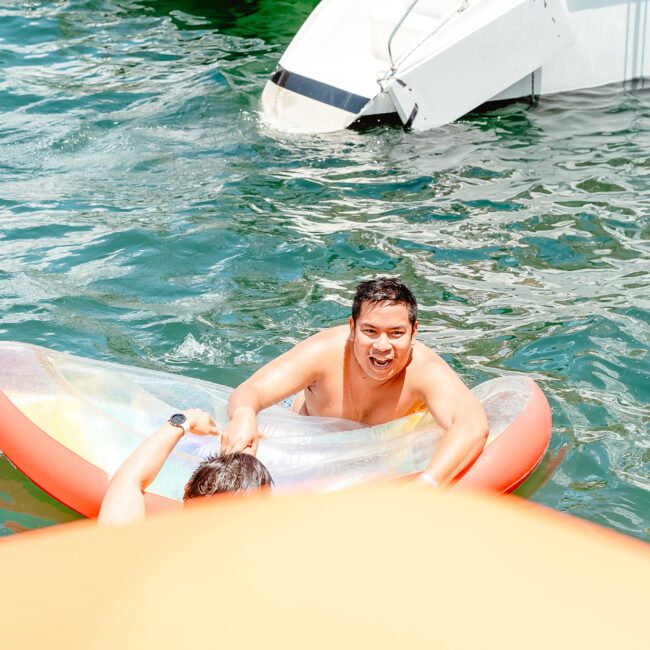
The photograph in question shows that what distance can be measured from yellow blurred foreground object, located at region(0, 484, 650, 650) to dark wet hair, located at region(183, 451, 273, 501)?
0.97 meters

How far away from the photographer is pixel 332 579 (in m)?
1.35

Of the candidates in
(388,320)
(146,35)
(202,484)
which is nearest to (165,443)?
(202,484)

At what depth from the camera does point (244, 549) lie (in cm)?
138

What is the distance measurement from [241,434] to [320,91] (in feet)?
13.9

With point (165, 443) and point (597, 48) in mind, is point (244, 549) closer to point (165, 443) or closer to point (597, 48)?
point (165, 443)

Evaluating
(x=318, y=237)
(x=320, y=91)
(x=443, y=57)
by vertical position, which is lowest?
(x=318, y=237)

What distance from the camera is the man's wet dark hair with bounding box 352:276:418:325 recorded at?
3.61 meters

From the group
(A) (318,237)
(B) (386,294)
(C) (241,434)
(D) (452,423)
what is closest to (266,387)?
(C) (241,434)

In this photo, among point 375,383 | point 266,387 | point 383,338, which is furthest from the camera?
point 375,383

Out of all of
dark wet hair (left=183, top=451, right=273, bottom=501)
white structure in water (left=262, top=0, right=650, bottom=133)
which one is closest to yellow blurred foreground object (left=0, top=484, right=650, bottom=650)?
dark wet hair (left=183, top=451, right=273, bottom=501)

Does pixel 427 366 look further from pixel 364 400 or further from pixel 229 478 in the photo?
pixel 229 478

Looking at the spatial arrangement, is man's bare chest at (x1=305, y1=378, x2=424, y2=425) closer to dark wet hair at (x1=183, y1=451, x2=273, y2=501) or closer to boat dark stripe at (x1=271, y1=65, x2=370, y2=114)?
dark wet hair at (x1=183, y1=451, x2=273, y2=501)

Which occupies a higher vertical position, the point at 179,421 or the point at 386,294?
the point at 386,294

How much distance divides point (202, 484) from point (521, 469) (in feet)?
4.90
